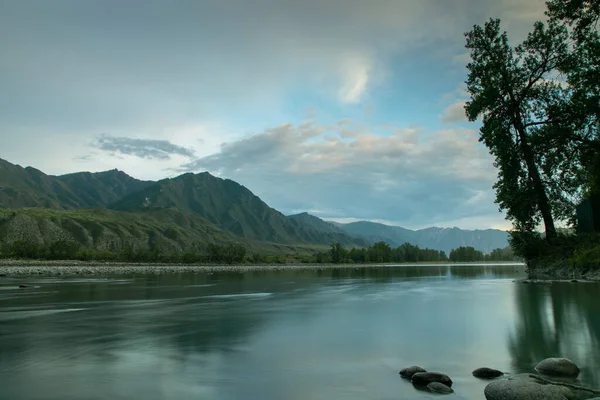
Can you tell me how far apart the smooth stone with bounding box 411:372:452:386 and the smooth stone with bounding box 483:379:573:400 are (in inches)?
43.5

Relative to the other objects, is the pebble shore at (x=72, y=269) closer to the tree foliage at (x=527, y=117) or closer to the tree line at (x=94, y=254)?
the tree line at (x=94, y=254)

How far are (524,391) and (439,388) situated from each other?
179 centimetres

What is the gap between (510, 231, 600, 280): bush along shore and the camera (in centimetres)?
3522

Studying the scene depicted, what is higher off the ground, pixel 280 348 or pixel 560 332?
pixel 560 332

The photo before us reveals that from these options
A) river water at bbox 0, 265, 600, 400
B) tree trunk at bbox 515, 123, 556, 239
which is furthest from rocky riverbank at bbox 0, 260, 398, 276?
tree trunk at bbox 515, 123, 556, 239

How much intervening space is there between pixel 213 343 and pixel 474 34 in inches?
1686

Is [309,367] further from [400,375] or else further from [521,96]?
[521,96]

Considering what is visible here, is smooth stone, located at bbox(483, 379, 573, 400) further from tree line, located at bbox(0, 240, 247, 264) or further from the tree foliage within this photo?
tree line, located at bbox(0, 240, 247, 264)

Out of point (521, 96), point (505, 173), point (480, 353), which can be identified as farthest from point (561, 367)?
point (521, 96)

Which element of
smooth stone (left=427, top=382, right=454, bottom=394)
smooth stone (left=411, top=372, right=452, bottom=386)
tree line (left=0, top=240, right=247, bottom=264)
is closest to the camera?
smooth stone (left=427, top=382, right=454, bottom=394)

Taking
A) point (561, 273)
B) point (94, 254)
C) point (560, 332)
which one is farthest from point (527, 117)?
point (94, 254)

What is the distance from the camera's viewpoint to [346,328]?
57.0ft

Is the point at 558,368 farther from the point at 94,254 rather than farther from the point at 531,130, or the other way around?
the point at 94,254

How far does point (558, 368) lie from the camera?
959 cm
